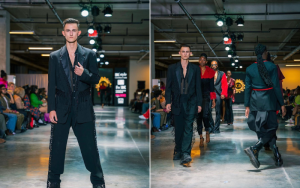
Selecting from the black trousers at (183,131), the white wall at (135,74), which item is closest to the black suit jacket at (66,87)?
the black trousers at (183,131)

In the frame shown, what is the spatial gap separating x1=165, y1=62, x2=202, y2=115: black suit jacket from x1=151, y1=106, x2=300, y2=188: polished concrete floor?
48 cm

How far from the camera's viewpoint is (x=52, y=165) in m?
2.56

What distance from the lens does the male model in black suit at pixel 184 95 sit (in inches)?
146

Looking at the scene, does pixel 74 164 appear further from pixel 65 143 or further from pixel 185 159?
pixel 65 143

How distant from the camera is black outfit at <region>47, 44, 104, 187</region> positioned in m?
2.52

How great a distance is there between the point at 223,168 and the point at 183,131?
554mm

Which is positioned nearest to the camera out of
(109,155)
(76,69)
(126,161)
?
(76,69)

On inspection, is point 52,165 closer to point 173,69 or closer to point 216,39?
point 173,69

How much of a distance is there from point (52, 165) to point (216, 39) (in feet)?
58.4

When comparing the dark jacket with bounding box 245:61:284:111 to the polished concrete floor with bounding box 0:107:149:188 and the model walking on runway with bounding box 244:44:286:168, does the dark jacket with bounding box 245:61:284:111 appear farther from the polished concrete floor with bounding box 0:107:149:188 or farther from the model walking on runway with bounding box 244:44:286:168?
the polished concrete floor with bounding box 0:107:149:188

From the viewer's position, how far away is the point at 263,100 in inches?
144

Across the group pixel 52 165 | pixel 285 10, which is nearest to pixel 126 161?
pixel 52 165

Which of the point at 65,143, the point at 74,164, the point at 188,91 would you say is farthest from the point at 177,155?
the point at 65,143

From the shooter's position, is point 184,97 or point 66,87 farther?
point 184,97
